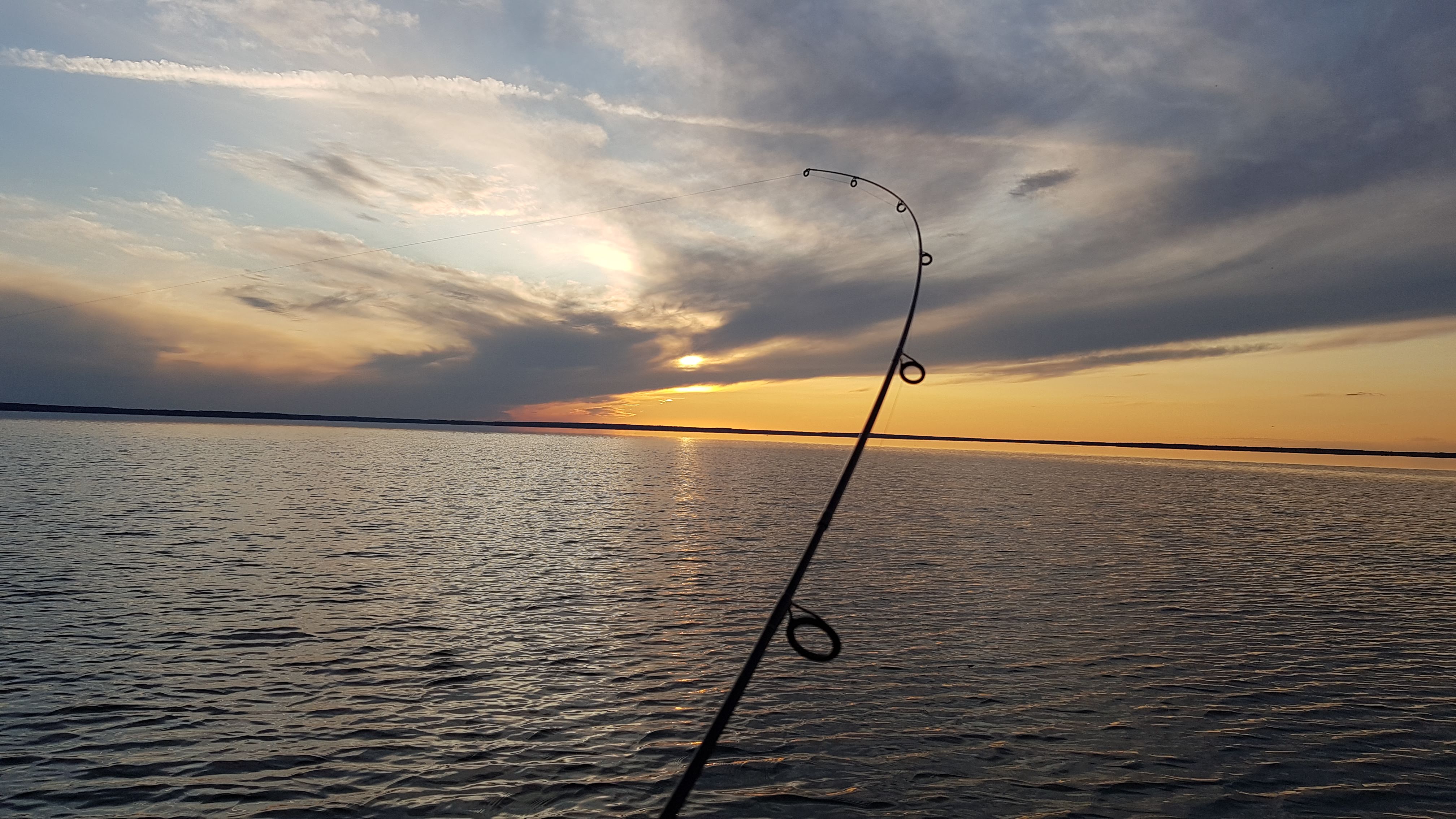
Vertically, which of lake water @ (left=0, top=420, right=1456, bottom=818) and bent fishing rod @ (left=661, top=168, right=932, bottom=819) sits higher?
bent fishing rod @ (left=661, top=168, right=932, bottom=819)

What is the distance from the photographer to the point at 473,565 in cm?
2675

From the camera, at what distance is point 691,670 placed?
15.7 metres

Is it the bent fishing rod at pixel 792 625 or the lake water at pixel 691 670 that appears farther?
the lake water at pixel 691 670

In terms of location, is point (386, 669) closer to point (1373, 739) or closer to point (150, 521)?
point (1373, 739)

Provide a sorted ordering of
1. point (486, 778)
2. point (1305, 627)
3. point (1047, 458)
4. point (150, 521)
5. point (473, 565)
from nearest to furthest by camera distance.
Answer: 1. point (486, 778)
2. point (1305, 627)
3. point (473, 565)
4. point (150, 521)
5. point (1047, 458)

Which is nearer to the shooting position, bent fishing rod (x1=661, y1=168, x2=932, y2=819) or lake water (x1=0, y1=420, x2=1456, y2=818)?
bent fishing rod (x1=661, y1=168, x2=932, y2=819)

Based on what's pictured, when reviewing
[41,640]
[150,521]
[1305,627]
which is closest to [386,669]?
[41,640]

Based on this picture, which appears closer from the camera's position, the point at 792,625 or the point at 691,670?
the point at 792,625

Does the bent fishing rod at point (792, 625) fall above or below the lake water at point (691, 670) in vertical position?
above

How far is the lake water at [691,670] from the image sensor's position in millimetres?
10422

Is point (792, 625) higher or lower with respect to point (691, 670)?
higher

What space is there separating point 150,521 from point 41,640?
67.5 feet

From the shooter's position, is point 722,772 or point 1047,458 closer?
point 722,772

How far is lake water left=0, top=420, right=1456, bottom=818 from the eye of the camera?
10422 millimetres
